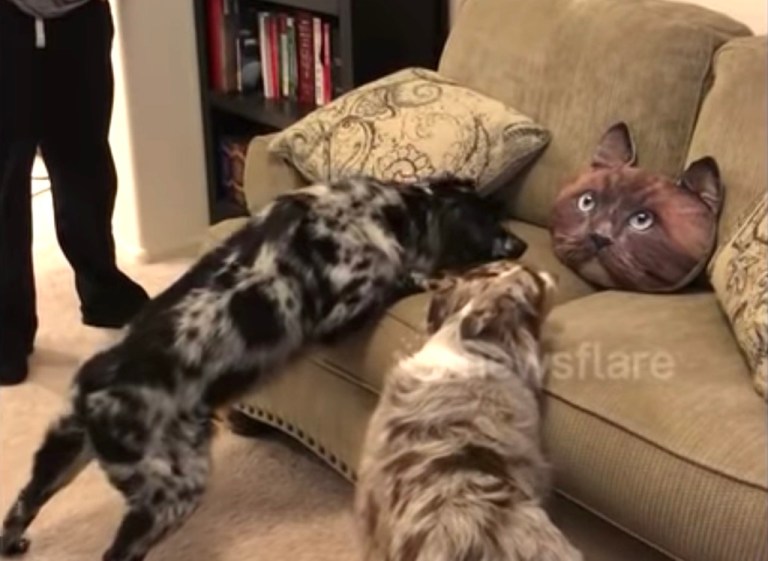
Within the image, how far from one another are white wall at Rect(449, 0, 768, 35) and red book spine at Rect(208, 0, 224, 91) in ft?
5.50

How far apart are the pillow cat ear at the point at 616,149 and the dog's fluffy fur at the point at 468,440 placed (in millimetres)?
499

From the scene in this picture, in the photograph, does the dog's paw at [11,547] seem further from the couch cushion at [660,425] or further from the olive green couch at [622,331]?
the couch cushion at [660,425]

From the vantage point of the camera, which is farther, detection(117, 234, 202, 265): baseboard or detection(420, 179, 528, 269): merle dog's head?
detection(117, 234, 202, 265): baseboard

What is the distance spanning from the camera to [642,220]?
2.42 metres

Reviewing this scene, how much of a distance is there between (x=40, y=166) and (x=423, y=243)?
9.26 ft

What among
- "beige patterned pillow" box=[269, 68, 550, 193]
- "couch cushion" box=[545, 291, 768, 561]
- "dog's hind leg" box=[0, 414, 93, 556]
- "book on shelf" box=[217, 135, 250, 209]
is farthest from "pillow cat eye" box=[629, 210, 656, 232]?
"book on shelf" box=[217, 135, 250, 209]

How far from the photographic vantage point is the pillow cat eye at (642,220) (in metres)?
2.42

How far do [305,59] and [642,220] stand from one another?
165 cm

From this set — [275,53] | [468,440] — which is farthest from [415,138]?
[275,53]

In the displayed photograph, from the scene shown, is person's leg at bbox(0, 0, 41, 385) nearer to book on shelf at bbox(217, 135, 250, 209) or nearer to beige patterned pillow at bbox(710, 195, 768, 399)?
book on shelf at bbox(217, 135, 250, 209)

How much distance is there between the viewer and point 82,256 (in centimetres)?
355

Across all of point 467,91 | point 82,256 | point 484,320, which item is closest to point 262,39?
point 82,256

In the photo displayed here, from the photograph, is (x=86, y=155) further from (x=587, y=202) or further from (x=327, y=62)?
(x=587, y=202)

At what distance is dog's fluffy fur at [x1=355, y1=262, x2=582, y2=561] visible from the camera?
5.77 ft
